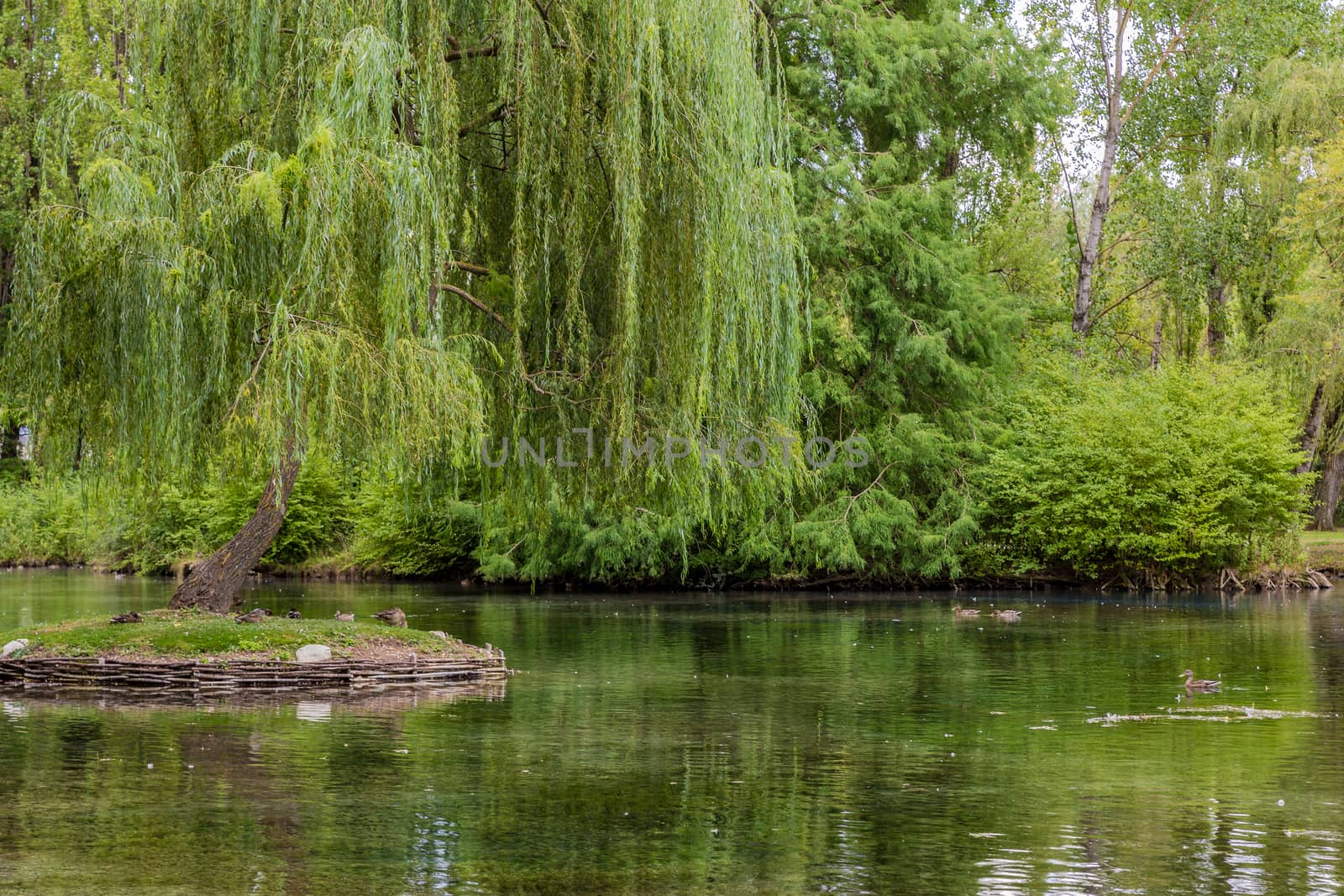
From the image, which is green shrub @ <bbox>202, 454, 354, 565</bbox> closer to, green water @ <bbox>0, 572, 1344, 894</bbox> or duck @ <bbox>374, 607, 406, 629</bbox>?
duck @ <bbox>374, 607, 406, 629</bbox>

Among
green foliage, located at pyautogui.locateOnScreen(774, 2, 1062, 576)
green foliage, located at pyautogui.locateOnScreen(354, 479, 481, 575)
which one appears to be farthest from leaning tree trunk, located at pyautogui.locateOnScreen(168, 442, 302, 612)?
green foliage, located at pyautogui.locateOnScreen(354, 479, 481, 575)

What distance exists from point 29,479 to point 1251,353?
38.8 metres

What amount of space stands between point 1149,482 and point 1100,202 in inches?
383

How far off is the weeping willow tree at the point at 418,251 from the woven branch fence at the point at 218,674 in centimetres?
202

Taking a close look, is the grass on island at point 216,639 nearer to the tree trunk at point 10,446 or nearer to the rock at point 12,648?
the rock at point 12,648

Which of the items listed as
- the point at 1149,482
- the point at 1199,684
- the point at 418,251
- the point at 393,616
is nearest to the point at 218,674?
the point at 393,616

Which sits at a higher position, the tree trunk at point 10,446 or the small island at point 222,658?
the tree trunk at point 10,446

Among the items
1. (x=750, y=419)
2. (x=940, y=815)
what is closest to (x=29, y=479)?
(x=750, y=419)

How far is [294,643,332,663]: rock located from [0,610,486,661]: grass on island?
0.11 metres

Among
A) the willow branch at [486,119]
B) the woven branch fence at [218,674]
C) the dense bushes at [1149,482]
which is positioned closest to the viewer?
the woven branch fence at [218,674]

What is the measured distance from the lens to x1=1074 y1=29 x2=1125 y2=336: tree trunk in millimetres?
40031

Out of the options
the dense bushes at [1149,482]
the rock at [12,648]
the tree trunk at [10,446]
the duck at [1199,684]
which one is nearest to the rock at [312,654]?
the rock at [12,648]

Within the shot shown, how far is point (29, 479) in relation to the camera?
169ft

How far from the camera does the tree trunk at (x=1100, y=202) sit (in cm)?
4003
